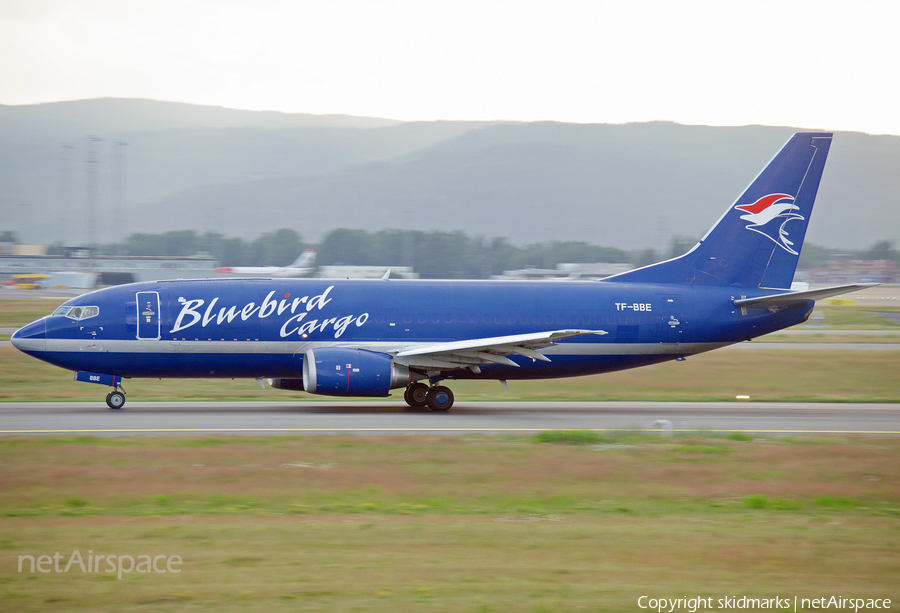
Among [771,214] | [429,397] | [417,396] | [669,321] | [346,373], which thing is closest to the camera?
[346,373]

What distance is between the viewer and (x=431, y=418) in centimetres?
2194

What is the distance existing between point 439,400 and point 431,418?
1635 mm

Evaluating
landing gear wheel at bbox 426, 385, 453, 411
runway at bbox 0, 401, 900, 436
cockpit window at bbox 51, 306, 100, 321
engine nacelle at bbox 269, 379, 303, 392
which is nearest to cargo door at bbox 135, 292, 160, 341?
cockpit window at bbox 51, 306, 100, 321

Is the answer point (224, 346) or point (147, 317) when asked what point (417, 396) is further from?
point (147, 317)

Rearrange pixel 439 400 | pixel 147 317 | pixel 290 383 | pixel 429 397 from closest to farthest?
1. pixel 147 317
2. pixel 439 400
3. pixel 429 397
4. pixel 290 383

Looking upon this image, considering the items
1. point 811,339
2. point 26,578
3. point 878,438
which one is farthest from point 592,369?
point 811,339

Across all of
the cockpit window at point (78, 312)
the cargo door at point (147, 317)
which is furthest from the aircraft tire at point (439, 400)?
the cockpit window at point (78, 312)

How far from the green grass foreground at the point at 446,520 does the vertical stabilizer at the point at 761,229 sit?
30.8 feet

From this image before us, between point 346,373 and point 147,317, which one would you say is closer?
point 346,373

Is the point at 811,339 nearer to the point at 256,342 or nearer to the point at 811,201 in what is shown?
the point at 811,201

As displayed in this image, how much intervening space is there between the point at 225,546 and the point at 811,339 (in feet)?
141

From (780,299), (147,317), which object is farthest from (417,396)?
(780,299)

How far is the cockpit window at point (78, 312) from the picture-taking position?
2236 centimetres

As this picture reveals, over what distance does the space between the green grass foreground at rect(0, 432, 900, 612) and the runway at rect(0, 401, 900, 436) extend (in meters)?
1.89
